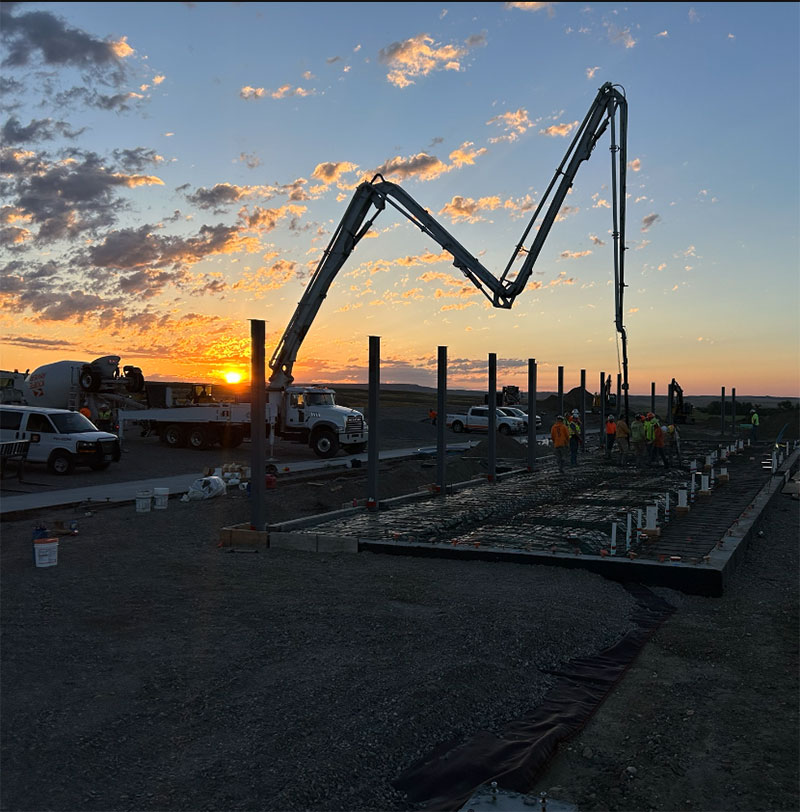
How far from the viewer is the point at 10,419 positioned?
22.7 m

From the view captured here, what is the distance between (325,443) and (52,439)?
934 centimetres

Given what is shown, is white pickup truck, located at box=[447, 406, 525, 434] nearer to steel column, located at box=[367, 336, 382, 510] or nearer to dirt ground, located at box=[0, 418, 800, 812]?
steel column, located at box=[367, 336, 382, 510]

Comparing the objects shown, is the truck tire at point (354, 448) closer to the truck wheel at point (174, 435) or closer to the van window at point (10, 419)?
the truck wheel at point (174, 435)

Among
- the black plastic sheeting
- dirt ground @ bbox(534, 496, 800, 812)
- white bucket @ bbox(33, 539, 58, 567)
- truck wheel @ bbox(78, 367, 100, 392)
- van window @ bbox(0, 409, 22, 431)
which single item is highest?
truck wheel @ bbox(78, 367, 100, 392)

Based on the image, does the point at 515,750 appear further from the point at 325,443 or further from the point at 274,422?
the point at 325,443

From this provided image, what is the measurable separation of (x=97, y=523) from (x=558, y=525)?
823cm

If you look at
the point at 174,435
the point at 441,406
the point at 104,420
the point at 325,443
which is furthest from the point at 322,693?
the point at 104,420

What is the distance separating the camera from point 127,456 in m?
28.4

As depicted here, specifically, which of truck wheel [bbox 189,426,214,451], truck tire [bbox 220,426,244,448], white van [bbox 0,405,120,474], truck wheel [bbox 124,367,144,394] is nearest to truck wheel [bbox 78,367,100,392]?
truck wheel [bbox 124,367,144,394]

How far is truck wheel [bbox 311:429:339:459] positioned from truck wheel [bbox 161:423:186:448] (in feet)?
20.1

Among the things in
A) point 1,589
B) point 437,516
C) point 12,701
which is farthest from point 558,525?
point 12,701

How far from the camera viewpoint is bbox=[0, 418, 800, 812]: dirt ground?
15.3 feet

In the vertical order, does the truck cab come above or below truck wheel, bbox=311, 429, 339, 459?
above

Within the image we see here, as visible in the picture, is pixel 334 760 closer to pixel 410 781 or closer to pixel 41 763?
pixel 410 781
